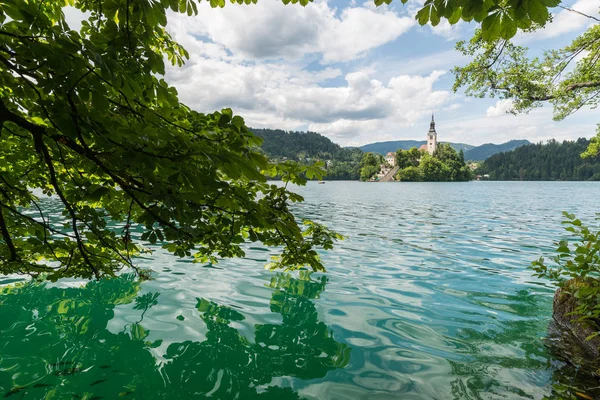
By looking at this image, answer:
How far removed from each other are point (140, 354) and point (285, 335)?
2.56m

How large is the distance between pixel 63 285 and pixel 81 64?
29.5 feet

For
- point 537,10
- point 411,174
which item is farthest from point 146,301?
point 411,174

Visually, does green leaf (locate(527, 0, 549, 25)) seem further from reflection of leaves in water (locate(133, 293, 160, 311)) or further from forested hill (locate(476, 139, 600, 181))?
forested hill (locate(476, 139, 600, 181))

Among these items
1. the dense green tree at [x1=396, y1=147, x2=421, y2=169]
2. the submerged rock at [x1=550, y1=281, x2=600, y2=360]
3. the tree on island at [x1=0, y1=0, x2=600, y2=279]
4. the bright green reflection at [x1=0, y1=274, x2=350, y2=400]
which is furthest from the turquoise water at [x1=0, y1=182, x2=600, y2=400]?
the dense green tree at [x1=396, y1=147, x2=421, y2=169]

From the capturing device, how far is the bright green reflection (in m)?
4.62

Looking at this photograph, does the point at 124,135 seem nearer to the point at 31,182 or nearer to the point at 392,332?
the point at 31,182

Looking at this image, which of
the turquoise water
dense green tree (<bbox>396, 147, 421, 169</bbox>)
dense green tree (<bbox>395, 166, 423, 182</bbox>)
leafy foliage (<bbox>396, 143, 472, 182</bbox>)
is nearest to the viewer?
the turquoise water

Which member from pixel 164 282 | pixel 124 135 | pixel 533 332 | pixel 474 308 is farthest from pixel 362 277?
pixel 124 135

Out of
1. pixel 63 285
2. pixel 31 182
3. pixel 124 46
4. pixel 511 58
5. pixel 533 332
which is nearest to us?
pixel 124 46

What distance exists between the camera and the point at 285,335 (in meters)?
6.43

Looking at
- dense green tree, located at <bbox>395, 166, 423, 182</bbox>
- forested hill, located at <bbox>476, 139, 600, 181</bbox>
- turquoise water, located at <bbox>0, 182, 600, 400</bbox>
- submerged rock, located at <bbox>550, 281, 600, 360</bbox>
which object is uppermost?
forested hill, located at <bbox>476, 139, 600, 181</bbox>

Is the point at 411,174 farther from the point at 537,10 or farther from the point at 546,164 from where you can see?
the point at 537,10

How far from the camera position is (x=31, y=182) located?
4.90m

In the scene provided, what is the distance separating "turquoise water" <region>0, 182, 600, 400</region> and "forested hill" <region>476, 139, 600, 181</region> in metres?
194
